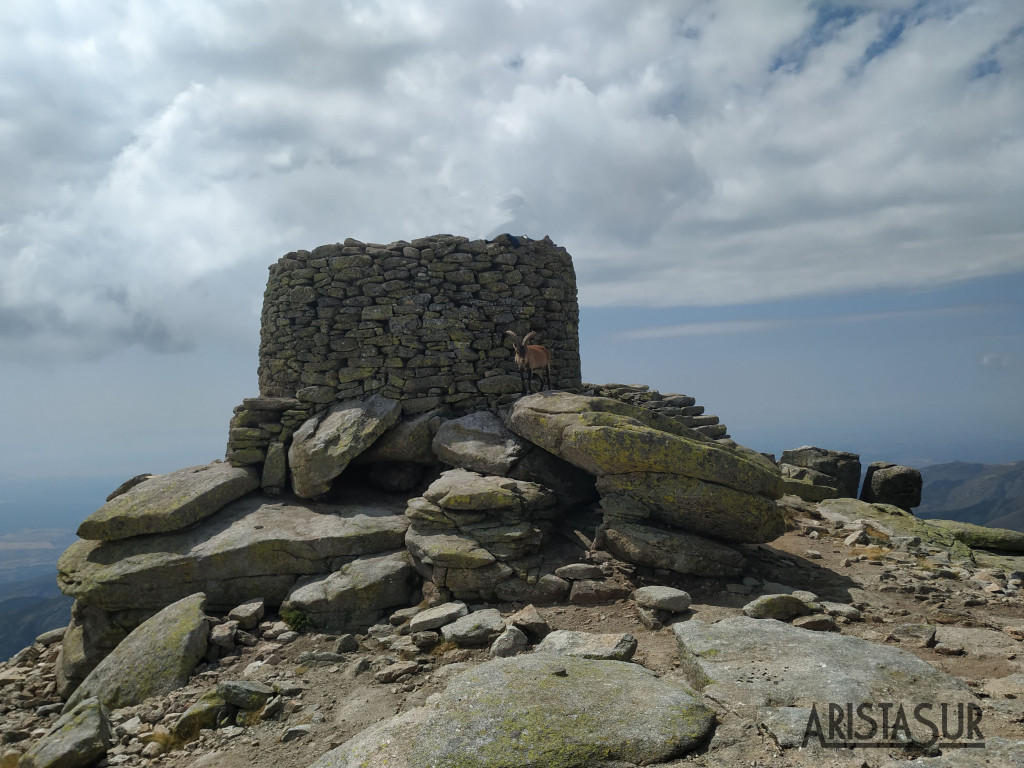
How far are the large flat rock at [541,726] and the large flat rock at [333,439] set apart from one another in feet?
26.9

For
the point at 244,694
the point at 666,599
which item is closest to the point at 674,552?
the point at 666,599

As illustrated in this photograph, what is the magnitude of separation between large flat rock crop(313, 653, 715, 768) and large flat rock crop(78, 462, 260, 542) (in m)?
9.22

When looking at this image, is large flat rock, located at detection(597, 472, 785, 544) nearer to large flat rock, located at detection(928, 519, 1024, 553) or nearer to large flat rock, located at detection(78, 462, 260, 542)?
large flat rock, located at detection(928, 519, 1024, 553)

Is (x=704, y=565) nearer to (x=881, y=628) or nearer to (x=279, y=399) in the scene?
(x=881, y=628)

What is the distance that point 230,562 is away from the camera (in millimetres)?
12547

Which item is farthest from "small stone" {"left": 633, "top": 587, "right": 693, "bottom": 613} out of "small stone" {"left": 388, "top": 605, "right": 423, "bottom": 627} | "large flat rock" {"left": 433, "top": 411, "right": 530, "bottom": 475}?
"large flat rock" {"left": 433, "top": 411, "right": 530, "bottom": 475}

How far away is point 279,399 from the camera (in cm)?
1578

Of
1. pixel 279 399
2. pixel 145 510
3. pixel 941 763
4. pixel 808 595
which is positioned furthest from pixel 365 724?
pixel 279 399

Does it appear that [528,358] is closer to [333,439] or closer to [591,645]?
[333,439]

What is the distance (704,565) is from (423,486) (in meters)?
7.14

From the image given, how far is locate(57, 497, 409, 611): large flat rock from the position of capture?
41.2ft

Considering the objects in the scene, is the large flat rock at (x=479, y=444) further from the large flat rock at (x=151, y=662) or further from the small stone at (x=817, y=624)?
the small stone at (x=817, y=624)

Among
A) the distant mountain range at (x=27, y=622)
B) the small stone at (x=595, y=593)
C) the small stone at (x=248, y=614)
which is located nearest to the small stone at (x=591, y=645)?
the small stone at (x=595, y=593)

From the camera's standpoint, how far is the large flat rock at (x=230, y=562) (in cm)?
1255
